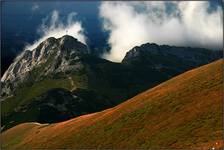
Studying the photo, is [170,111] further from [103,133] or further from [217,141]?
[217,141]

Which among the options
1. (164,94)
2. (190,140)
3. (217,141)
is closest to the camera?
(217,141)

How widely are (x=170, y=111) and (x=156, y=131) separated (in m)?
5.71

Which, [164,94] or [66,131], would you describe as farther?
[66,131]

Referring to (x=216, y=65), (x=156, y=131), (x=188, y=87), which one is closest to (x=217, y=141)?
(x=156, y=131)

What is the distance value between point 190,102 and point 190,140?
13.4 metres

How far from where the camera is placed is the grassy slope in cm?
6506

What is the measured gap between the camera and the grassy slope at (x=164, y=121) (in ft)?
213

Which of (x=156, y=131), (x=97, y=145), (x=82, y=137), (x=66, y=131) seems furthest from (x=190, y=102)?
(x=66, y=131)

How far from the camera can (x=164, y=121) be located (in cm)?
7394

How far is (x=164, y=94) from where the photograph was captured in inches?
3398

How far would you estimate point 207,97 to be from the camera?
72.9m

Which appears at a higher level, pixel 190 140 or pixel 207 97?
pixel 207 97

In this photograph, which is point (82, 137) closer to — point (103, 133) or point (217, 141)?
point (103, 133)

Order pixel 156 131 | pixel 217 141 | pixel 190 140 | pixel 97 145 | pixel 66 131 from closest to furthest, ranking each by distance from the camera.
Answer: pixel 217 141 → pixel 190 140 → pixel 156 131 → pixel 97 145 → pixel 66 131
